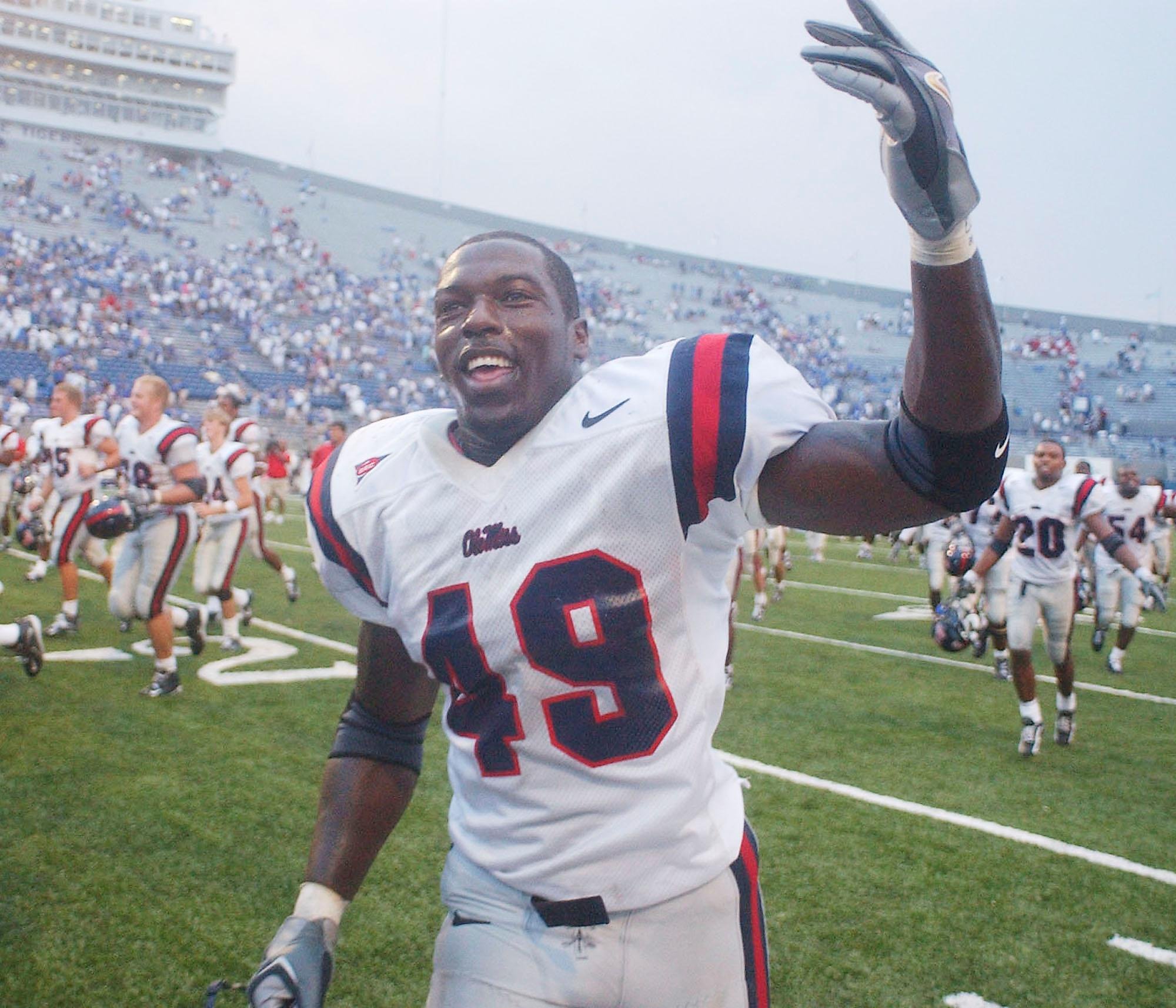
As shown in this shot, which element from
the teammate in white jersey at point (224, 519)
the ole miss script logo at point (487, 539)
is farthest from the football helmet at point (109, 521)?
the ole miss script logo at point (487, 539)

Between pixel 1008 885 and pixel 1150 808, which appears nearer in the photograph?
pixel 1008 885

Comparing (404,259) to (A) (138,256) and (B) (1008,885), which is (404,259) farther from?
(B) (1008,885)

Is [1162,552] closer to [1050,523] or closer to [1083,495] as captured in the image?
[1083,495]

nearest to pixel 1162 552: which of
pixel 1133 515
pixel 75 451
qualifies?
pixel 1133 515

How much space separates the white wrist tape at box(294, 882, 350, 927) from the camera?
182 cm

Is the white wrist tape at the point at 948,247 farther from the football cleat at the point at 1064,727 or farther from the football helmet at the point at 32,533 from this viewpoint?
the football helmet at the point at 32,533

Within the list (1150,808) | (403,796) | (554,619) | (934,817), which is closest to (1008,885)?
(934,817)

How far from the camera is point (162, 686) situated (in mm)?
6680

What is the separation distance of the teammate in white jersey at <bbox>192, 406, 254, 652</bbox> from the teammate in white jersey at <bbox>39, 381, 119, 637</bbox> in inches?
29.8

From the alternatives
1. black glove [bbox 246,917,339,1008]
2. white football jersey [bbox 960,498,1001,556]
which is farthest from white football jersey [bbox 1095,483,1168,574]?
black glove [bbox 246,917,339,1008]

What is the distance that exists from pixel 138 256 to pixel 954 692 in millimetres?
34356

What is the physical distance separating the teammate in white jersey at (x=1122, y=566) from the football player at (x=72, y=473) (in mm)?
8146

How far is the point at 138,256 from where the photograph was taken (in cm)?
3594

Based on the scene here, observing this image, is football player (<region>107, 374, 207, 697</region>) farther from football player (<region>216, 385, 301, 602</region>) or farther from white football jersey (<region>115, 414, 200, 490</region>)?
football player (<region>216, 385, 301, 602</region>)
